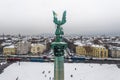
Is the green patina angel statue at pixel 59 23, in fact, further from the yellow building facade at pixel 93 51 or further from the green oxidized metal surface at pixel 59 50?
the yellow building facade at pixel 93 51

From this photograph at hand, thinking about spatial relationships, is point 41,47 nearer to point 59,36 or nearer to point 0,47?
point 0,47

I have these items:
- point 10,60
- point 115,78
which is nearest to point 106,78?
point 115,78

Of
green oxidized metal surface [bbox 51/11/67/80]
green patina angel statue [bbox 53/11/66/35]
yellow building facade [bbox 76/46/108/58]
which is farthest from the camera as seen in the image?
yellow building facade [bbox 76/46/108/58]

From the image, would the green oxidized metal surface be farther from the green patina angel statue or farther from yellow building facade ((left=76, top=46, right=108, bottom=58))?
yellow building facade ((left=76, top=46, right=108, bottom=58))

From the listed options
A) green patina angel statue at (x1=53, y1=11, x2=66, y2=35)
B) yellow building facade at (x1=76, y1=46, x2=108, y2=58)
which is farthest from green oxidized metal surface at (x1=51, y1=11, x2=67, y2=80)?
yellow building facade at (x1=76, y1=46, x2=108, y2=58)

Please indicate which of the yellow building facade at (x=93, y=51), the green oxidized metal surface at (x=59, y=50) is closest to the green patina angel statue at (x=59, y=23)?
the green oxidized metal surface at (x=59, y=50)

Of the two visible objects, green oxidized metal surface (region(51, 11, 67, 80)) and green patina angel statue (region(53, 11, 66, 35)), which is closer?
green oxidized metal surface (region(51, 11, 67, 80))

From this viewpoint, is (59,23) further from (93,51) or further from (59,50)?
(93,51)
